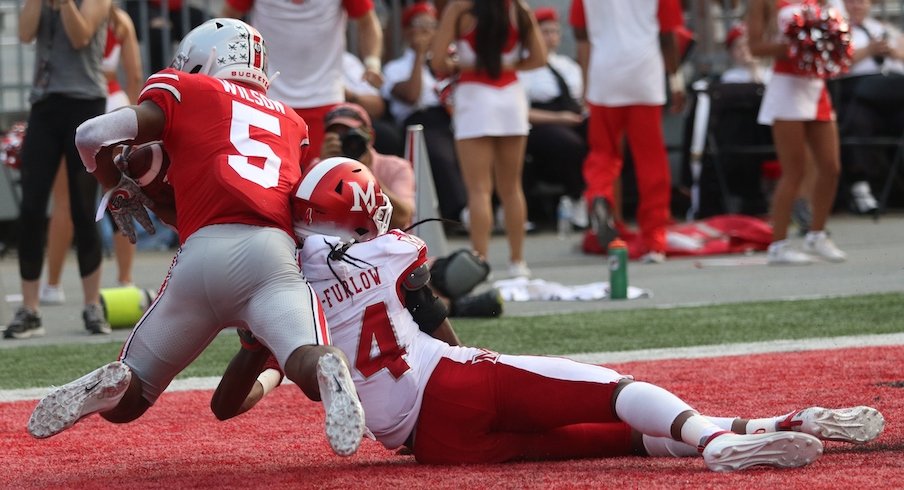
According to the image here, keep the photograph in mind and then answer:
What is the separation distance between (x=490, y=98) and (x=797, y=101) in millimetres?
2005

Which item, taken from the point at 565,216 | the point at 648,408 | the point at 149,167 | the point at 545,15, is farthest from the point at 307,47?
the point at 565,216

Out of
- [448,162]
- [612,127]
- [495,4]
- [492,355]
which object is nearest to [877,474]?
[492,355]

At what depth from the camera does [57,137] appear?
309 inches

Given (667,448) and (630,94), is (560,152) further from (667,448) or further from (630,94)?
(667,448)

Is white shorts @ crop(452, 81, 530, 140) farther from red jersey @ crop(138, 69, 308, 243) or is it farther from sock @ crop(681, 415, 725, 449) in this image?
sock @ crop(681, 415, 725, 449)

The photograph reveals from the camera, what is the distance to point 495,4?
380 inches

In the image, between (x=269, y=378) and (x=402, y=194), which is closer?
(x=269, y=378)

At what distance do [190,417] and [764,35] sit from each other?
597cm

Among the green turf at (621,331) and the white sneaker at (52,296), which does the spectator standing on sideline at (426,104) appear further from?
the green turf at (621,331)

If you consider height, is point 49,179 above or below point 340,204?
below

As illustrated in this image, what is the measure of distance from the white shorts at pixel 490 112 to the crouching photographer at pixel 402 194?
175 centimetres

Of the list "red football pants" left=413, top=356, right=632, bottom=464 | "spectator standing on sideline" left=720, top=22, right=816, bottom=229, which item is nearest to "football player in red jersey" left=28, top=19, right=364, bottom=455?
"red football pants" left=413, top=356, right=632, bottom=464

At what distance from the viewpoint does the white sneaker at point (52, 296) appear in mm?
9500

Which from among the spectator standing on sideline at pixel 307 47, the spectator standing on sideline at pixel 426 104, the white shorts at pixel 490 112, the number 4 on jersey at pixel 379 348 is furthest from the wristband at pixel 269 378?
the spectator standing on sideline at pixel 426 104
